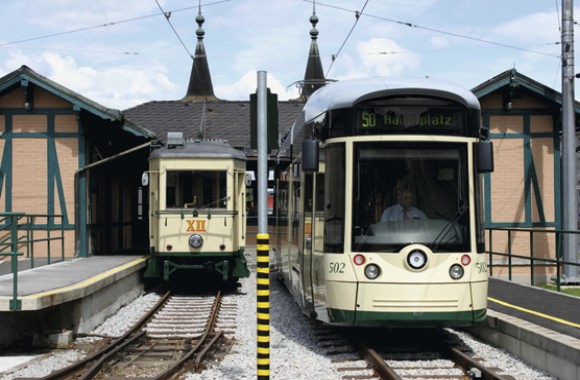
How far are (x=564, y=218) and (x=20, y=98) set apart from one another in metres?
12.3

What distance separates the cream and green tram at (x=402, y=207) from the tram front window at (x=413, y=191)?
1 cm

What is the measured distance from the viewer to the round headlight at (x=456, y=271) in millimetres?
8453

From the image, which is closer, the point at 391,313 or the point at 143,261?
the point at 391,313

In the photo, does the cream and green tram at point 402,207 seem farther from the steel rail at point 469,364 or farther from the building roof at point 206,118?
the building roof at point 206,118

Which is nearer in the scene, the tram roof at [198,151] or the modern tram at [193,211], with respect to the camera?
the modern tram at [193,211]

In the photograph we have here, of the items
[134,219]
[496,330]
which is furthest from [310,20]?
[496,330]

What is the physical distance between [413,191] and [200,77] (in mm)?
32022

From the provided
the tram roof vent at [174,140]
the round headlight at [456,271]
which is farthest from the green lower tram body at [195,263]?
the round headlight at [456,271]

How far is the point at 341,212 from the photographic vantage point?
8.62 m

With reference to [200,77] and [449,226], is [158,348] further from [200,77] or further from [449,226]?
[200,77]

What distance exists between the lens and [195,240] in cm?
1529

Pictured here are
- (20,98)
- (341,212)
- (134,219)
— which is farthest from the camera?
(134,219)

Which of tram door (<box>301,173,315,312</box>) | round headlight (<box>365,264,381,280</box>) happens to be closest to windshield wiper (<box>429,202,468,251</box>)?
round headlight (<box>365,264,381,280</box>)

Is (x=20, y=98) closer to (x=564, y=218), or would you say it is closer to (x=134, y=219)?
(x=134, y=219)
